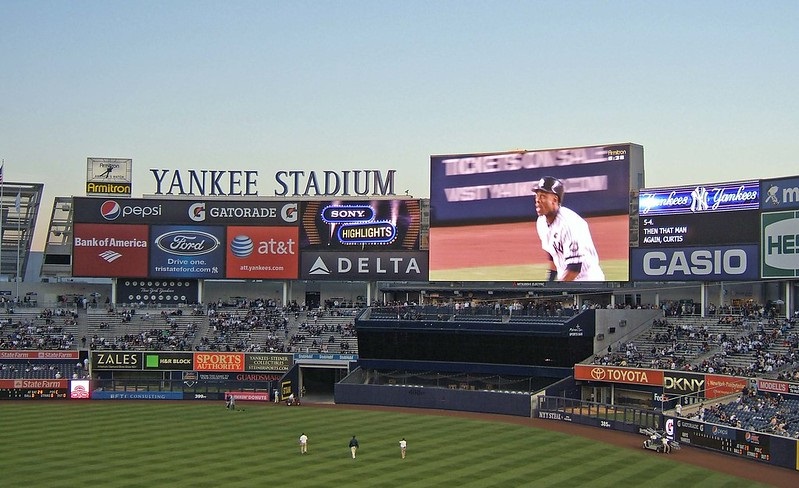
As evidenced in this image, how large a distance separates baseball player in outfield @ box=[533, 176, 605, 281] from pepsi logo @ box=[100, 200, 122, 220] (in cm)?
3699

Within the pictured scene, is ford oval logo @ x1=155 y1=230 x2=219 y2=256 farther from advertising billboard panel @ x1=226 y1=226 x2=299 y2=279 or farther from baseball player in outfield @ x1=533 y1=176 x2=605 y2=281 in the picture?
baseball player in outfield @ x1=533 y1=176 x2=605 y2=281

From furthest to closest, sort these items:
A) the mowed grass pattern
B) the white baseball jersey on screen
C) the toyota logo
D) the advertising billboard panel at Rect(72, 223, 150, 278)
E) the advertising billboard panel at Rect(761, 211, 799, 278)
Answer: the advertising billboard panel at Rect(72, 223, 150, 278), the white baseball jersey on screen, the toyota logo, the advertising billboard panel at Rect(761, 211, 799, 278), the mowed grass pattern

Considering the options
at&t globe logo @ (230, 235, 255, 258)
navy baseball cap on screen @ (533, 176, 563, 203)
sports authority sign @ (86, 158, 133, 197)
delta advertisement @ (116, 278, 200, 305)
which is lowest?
delta advertisement @ (116, 278, 200, 305)

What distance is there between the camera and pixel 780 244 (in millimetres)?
62906

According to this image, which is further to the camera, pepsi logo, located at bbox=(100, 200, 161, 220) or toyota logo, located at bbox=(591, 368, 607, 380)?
pepsi logo, located at bbox=(100, 200, 161, 220)

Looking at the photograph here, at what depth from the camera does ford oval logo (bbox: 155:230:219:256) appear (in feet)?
274

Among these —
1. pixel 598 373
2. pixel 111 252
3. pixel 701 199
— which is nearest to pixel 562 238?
pixel 701 199

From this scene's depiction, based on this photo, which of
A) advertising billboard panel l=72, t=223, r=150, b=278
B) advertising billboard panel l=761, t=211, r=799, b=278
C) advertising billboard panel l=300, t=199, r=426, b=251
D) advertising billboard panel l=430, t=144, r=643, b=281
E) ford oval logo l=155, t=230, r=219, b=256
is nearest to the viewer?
advertising billboard panel l=761, t=211, r=799, b=278

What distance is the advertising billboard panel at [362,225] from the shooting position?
261ft

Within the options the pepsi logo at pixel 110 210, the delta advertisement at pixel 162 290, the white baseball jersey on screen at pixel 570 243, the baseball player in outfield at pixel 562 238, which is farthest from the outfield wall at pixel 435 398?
the pepsi logo at pixel 110 210

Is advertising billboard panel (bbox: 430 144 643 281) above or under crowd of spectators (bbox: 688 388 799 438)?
above

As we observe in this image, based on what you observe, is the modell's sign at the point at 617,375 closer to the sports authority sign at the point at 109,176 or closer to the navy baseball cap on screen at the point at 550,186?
the navy baseball cap on screen at the point at 550,186

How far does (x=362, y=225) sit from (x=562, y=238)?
18.0 metres

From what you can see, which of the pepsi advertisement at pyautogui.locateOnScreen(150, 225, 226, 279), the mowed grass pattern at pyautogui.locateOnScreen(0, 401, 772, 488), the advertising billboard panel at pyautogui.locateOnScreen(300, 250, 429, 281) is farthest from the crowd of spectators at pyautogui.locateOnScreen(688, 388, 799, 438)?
the pepsi advertisement at pyautogui.locateOnScreen(150, 225, 226, 279)
